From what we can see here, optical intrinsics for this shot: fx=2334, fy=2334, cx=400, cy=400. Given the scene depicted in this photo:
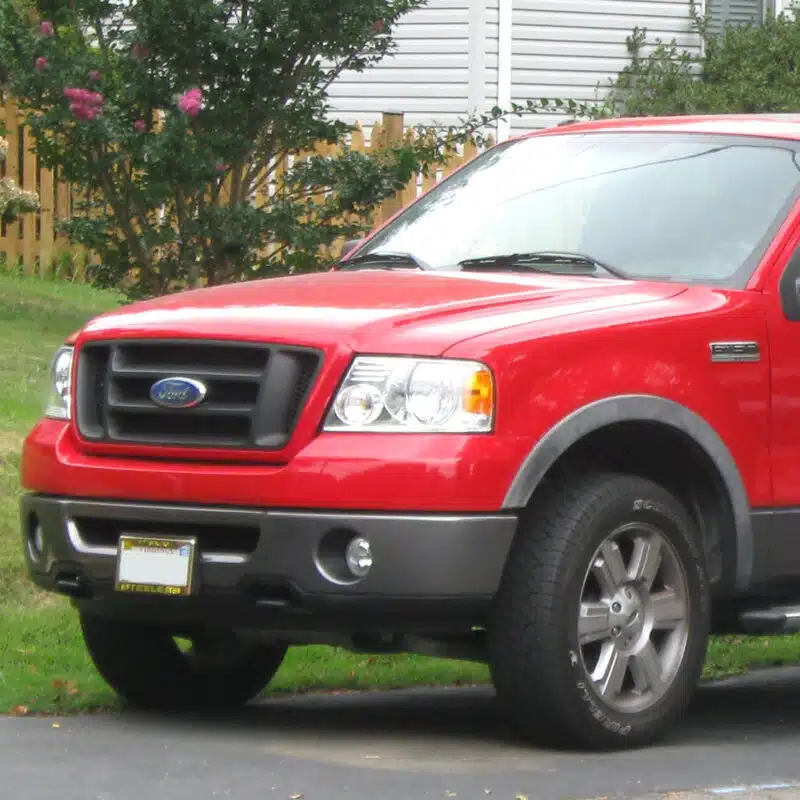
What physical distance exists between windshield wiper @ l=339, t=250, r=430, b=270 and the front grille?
1.26m

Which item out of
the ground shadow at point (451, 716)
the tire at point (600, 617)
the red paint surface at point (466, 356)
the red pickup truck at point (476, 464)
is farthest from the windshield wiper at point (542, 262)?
the ground shadow at point (451, 716)

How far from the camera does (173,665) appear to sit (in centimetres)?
770

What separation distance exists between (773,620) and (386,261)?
184 centimetres

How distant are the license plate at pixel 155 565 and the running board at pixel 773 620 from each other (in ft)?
5.93

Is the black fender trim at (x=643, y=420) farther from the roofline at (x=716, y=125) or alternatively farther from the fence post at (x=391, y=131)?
the fence post at (x=391, y=131)

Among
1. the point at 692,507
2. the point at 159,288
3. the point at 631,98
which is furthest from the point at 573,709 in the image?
the point at 631,98

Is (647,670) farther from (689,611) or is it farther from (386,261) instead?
(386,261)

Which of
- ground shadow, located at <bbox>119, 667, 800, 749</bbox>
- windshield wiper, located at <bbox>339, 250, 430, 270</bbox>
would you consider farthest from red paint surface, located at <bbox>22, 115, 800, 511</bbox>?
ground shadow, located at <bbox>119, 667, 800, 749</bbox>

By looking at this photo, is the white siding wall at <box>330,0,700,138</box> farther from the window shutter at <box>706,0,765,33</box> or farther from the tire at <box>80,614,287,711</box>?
the tire at <box>80,614,287,711</box>

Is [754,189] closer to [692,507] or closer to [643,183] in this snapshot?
[643,183]

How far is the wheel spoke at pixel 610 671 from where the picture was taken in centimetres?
672

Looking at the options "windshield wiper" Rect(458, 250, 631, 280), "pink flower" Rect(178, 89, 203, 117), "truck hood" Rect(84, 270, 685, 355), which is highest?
"pink flower" Rect(178, 89, 203, 117)

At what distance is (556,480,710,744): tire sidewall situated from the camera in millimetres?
6562

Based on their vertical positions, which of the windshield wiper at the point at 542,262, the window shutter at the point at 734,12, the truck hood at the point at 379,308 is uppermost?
the window shutter at the point at 734,12
